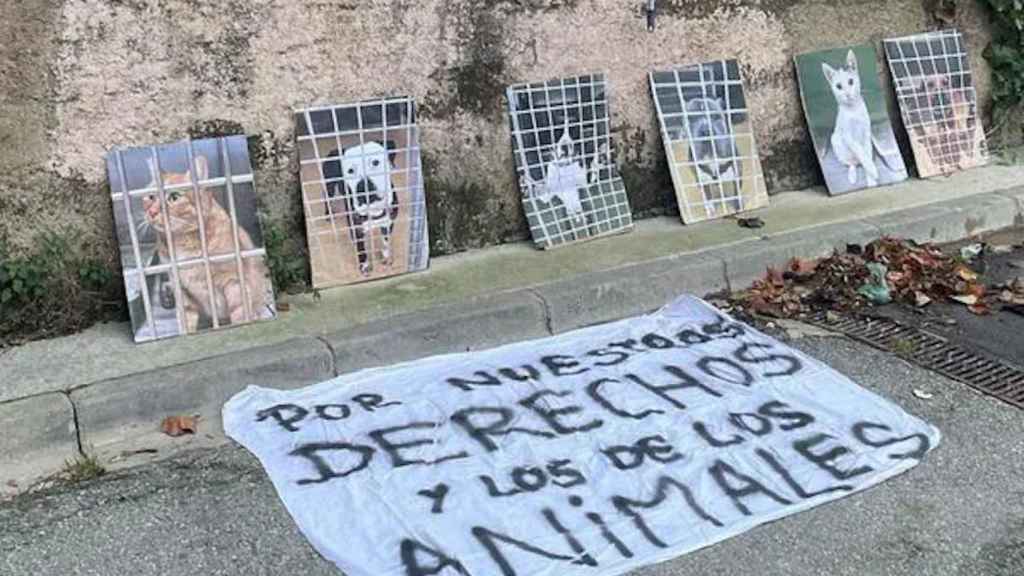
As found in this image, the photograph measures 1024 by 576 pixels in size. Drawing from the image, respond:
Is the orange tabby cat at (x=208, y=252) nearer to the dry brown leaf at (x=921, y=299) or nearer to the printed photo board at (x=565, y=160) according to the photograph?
the printed photo board at (x=565, y=160)

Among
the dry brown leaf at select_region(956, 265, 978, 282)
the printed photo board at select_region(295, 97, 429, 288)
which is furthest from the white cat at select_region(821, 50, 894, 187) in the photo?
the printed photo board at select_region(295, 97, 429, 288)

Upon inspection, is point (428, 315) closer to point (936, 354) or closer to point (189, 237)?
point (189, 237)

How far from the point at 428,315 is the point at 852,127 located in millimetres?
3218

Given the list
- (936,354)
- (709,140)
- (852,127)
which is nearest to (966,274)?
(936,354)

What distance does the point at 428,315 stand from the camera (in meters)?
4.37

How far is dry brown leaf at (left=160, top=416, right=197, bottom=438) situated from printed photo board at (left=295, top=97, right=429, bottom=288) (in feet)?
3.74

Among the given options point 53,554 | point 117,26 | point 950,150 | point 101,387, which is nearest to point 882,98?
point 950,150

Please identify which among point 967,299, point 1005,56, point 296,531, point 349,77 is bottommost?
point 296,531

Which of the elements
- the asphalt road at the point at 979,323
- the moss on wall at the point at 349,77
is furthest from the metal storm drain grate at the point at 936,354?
the moss on wall at the point at 349,77

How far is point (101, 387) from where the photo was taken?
3.73m

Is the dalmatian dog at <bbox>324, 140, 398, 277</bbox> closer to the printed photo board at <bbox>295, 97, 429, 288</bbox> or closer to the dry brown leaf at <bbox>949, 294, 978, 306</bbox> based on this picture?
the printed photo board at <bbox>295, 97, 429, 288</bbox>

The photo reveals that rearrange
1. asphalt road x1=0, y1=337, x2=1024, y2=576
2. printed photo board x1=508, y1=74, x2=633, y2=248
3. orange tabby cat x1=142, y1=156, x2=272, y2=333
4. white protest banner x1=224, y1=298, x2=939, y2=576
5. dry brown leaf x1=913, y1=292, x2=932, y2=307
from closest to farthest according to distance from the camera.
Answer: asphalt road x1=0, y1=337, x2=1024, y2=576 < white protest banner x1=224, y1=298, x2=939, y2=576 < orange tabby cat x1=142, y1=156, x2=272, y2=333 < dry brown leaf x1=913, y1=292, x2=932, y2=307 < printed photo board x1=508, y1=74, x2=633, y2=248

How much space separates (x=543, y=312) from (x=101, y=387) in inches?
74.1

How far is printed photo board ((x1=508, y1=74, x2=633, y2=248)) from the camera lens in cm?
521
